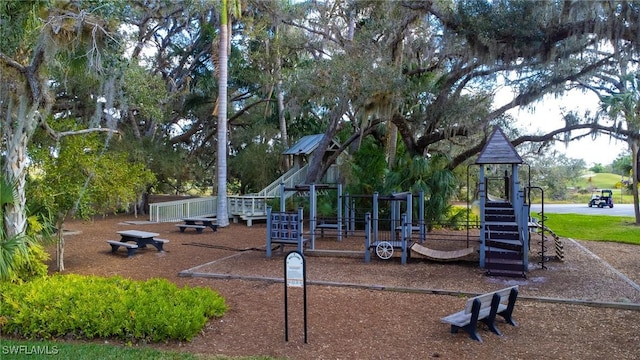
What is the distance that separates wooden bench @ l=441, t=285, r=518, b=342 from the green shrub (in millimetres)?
3211

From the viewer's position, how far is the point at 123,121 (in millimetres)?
24031

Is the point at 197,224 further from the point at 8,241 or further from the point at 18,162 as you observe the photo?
the point at 8,241

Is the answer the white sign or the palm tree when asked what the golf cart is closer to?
the white sign

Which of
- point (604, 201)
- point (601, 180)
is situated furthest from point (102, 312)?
point (601, 180)

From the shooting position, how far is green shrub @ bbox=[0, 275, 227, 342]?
5.27 m

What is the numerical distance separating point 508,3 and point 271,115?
52.9 feet

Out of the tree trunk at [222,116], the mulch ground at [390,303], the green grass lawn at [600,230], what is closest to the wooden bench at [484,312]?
the mulch ground at [390,303]

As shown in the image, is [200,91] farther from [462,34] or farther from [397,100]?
[462,34]

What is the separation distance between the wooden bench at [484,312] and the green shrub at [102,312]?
10.5 feet

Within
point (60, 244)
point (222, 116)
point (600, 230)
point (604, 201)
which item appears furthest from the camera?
point (604, 201)

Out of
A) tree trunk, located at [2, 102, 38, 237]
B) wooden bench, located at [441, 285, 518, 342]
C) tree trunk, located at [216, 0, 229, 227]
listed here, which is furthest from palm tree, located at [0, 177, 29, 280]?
tree trunk, located at [216, 0, 229, 227]

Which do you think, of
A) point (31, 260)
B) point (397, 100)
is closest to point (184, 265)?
point (31, 260)

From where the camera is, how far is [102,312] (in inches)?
216

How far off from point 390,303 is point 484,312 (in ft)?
5.45
